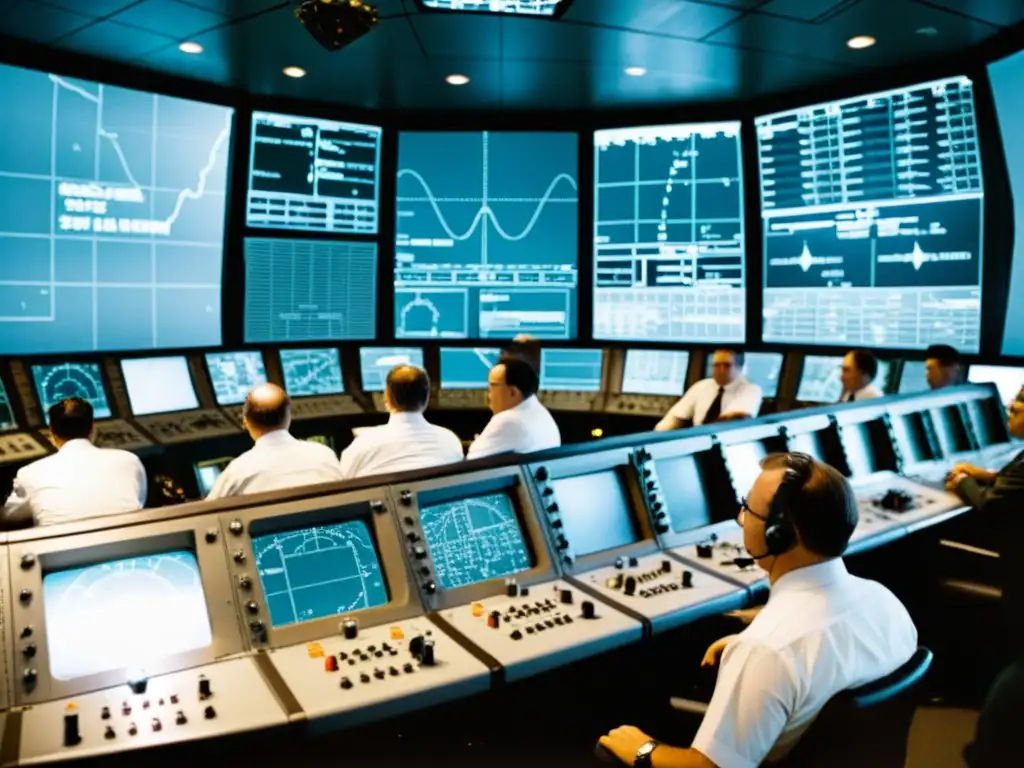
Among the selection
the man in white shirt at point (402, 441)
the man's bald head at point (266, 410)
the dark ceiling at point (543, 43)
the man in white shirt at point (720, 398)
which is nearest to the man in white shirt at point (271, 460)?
the man's bald head at point (266, 410)

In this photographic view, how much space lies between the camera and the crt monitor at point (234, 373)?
4.70 meters

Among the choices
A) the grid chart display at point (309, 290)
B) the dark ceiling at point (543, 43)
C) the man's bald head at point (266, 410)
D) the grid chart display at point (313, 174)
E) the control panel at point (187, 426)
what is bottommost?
the control panel at point (187, 426)

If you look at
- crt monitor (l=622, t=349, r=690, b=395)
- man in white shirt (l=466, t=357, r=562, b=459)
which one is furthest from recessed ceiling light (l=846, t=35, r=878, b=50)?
man in white shirt (l=466, t=357, r=562, b=459)

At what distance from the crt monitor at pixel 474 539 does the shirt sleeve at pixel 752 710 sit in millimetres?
869

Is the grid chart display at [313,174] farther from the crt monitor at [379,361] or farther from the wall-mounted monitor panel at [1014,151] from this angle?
the wall-mounted monitor panel at [1014,151]

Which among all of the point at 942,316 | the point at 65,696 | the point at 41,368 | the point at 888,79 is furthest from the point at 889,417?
the point at 41,368

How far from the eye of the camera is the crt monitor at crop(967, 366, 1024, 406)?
4035 millimetres

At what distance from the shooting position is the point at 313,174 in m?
5.09

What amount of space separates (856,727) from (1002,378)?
358 cm

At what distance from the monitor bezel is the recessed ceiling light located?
12.2 ft

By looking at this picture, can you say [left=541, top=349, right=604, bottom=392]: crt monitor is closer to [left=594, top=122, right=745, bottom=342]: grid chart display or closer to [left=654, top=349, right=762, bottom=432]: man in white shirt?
[left=594, top=122, right=745, bottom=342]: grid chart display

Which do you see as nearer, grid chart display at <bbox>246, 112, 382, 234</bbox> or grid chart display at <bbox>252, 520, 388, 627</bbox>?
grid chart display at <bbox>252, 520, 388, 627</bbox>

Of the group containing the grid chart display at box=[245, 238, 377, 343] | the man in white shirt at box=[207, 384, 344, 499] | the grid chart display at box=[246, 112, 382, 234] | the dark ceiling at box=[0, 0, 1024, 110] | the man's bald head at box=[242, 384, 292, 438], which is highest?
the dark ceiling at box=[0, 0, 1024, 110]

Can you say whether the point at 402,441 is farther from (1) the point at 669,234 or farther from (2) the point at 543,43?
(1) the point at 669,234
